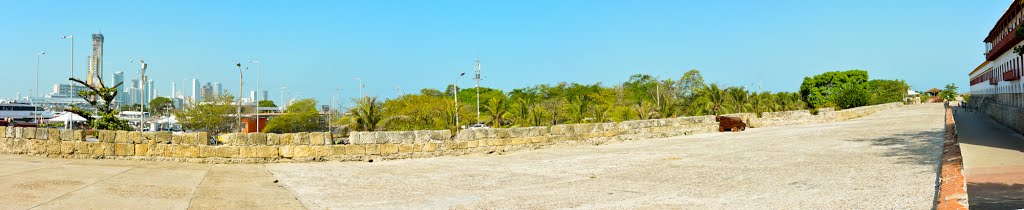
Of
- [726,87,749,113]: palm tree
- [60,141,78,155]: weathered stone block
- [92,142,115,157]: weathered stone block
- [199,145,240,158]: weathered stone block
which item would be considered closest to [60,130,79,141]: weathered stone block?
[60,141,78,155]: weathered stone block

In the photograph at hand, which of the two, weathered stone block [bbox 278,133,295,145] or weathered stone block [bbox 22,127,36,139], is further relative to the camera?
weathered stone block [bbox 278,133,295,145]

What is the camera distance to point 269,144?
1173cm

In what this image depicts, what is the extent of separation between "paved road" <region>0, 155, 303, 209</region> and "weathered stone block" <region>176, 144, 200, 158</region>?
755 millimetres

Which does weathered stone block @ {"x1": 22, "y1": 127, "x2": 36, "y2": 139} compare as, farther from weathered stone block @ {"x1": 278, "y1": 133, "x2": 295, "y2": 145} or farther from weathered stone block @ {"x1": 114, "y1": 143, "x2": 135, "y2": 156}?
weathered stone block @ {"x1": 278, "y1": 133, "x2": 295, "y2": 145}

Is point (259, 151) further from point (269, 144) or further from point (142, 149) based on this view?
point (142, 149)

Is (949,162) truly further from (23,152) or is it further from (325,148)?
(23,152)

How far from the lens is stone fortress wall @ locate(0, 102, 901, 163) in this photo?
1083cm

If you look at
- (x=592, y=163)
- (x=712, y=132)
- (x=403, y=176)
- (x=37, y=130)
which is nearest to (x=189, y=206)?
(x=403, y=176)

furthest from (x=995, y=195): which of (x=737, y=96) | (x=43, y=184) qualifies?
(x=737, y=96)

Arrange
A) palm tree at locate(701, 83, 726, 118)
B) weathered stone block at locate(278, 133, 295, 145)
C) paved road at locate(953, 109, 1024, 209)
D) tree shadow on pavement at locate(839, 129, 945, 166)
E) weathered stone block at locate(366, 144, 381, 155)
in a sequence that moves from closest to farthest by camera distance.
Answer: paved road at locate(953, 109, 1024, 209), tree shadow on pavement at locate(839, 129, 945, 166), weathered stone block at locate(278, 133, 295, 145), weathered stone block at locate(366, 144, 381, 155), palm tree at locate(701, 83, 726, 118)

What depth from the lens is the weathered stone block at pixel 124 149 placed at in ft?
35.7

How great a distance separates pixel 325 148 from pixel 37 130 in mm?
5034

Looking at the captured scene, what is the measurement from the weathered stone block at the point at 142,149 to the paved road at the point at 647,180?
238 cm

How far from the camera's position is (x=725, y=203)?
251 inches
